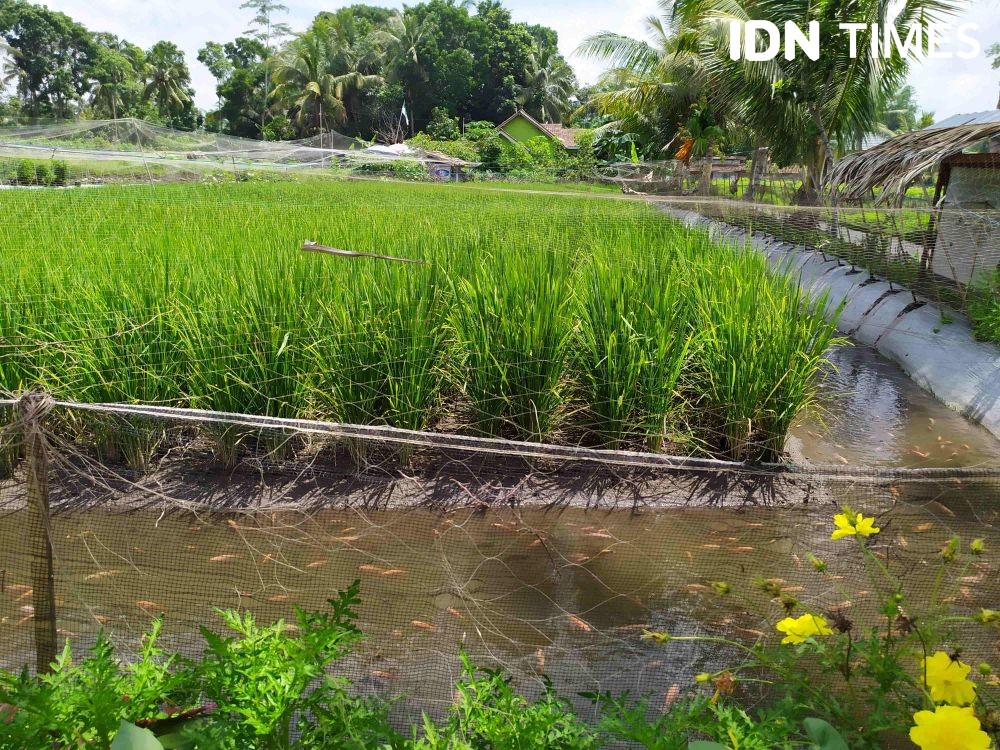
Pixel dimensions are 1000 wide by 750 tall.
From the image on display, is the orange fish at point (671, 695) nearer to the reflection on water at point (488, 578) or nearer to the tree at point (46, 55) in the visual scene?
the reflection on water at point (488, 578)

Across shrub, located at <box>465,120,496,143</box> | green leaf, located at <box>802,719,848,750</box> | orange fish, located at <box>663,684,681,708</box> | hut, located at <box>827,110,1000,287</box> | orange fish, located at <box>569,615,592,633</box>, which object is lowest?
orange fish, located at <box>569,615,592,633</box>

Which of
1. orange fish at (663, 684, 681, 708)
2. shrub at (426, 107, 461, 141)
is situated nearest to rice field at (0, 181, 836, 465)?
orange fish at (663, 684, 681, 708)

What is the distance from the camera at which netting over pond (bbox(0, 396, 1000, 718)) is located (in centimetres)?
216

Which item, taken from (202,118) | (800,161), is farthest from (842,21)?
(202,118)

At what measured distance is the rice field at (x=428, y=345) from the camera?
360cm

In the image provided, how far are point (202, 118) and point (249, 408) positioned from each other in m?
55.2

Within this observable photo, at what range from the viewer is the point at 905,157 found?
729cm

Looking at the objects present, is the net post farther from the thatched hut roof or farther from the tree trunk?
the tree trunk

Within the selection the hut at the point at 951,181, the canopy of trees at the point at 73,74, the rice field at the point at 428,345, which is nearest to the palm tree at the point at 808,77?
the hut at the point at 951,181

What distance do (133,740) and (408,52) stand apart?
43.8 metres

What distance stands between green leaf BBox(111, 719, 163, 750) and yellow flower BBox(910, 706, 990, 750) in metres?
1.06

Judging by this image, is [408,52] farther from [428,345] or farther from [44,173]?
[428,345]

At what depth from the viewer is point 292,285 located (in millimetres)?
3805

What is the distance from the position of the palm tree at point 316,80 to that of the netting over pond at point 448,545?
37737mm
